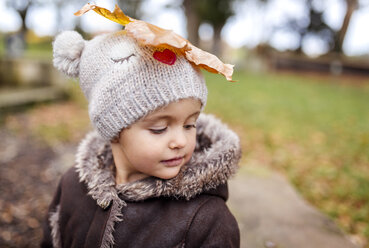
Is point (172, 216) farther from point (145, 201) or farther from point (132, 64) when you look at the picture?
point (132, 64)

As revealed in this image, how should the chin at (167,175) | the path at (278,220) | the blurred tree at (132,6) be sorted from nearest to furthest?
the chin at (167,175) → the path at (278,220) → the blurred tree at (132,6)

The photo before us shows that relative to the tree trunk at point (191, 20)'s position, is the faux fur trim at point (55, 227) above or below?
above

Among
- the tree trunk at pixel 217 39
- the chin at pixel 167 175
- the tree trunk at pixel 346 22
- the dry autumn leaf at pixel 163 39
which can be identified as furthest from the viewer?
the tree trunk at pixel 217 39

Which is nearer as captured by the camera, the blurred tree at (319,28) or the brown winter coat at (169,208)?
the brown winter coat at (169,208)

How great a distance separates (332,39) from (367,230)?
20.9m

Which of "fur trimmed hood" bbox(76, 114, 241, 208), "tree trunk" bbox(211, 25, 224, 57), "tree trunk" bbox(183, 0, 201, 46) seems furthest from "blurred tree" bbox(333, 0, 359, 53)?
"fur trimmed hood" bbox(76, 114, 241, 208)

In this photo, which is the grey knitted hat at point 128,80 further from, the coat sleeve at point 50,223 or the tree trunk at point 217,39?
the tree trunk at point 217,39

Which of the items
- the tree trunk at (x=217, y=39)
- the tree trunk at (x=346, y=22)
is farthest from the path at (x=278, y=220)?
the tree trunk at (x=217, y=39)

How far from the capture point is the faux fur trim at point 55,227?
186cm

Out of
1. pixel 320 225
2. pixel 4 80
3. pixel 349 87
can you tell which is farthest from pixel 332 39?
pixel 320 225

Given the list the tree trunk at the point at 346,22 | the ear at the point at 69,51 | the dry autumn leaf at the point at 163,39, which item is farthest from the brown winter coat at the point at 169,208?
the tree trunk at the point at 346,22

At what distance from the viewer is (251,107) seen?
8.60 meters

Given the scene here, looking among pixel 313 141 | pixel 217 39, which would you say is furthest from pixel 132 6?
pixel 313 141

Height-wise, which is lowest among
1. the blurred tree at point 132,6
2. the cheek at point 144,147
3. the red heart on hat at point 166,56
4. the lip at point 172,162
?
the blurred tree at point 132,6
